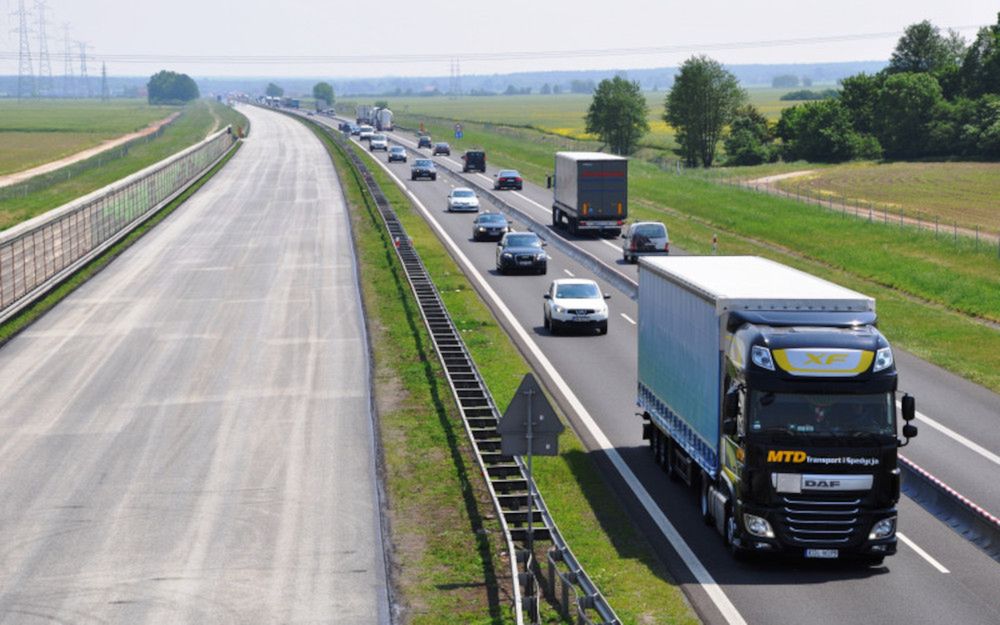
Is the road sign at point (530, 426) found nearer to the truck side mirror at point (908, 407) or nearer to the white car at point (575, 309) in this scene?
the truck side mirror at point (908, 407)

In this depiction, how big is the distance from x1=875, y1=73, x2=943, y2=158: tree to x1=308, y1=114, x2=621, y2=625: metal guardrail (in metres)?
102

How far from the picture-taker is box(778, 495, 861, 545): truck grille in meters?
17.8

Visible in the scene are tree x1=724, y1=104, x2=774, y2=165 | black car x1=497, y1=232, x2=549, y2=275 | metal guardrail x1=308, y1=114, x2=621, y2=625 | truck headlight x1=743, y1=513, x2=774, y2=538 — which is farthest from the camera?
tree x1=724, y1=104, x2=774, y2=165

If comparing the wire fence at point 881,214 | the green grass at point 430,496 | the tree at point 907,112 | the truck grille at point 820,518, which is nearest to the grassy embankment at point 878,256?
the wire fence at point 881,214

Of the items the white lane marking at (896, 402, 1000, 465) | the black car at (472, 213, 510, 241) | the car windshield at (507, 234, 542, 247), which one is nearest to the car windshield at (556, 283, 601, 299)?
the white lane marking at (896, 402, 1000, 465)

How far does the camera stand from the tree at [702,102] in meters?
141

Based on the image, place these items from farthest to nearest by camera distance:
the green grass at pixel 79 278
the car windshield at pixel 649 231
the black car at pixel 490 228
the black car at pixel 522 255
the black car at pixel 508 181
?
the black car at pixel 508 181 < the black car at pixel 490 228 < the car windshield at pixel 649 231 < the black car at pixel 522 255 < the green grass at pixel 79 278

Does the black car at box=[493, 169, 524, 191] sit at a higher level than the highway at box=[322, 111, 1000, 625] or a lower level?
higher

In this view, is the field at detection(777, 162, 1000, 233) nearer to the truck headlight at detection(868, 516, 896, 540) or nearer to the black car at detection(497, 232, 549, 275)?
the black car at detection(497, 232, 549, 275)

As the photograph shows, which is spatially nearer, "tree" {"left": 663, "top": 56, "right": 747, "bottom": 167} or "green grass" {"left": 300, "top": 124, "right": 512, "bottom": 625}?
"green grass" {"left": 300, "top": 124, "right": 512, "bottom": 625}

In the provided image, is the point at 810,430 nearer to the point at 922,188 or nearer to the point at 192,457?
the point at 192,457

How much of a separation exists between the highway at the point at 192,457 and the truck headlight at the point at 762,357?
548cm

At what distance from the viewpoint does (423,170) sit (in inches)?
3991

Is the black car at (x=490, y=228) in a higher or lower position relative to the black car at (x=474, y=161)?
lower
